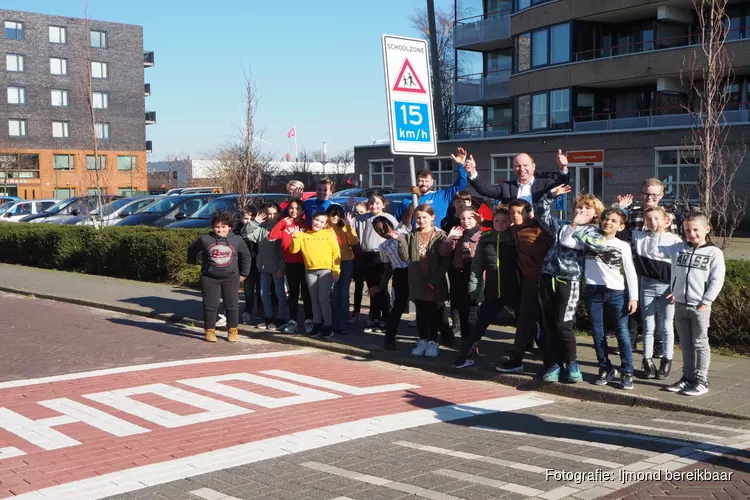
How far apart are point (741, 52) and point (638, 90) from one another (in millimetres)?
6408

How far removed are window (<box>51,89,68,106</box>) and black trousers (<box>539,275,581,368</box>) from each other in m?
74.2

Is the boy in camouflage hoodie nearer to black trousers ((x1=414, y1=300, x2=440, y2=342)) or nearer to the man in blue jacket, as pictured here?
black trousers ((x1=414, y1=300, x2=440, y2=342))

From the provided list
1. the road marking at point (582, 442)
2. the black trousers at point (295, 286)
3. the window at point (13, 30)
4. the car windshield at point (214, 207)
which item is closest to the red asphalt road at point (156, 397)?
the black trousers at point (295, 286)

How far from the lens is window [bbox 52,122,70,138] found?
7525 cm

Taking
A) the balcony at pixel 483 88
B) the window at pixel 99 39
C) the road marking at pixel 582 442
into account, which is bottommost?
the road marking at pixel 582 442

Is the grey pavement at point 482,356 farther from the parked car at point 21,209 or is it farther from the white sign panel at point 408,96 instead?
the parked car at point 21,209

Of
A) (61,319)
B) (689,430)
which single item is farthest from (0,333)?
(689,430)

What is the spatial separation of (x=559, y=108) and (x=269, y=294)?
33232 mm

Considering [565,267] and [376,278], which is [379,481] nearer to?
[565,267]

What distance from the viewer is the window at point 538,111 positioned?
43656 mm

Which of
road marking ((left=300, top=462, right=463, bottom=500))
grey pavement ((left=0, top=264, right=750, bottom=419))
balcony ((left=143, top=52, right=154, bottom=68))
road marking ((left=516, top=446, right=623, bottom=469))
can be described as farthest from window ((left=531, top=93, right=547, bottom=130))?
balcony ((left=143, top=52, right=154, bottom=68))

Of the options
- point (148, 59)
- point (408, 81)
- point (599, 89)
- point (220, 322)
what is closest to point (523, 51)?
point (599, 89)

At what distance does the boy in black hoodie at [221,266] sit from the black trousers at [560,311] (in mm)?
4350

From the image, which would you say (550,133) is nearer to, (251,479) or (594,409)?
(594,409)
